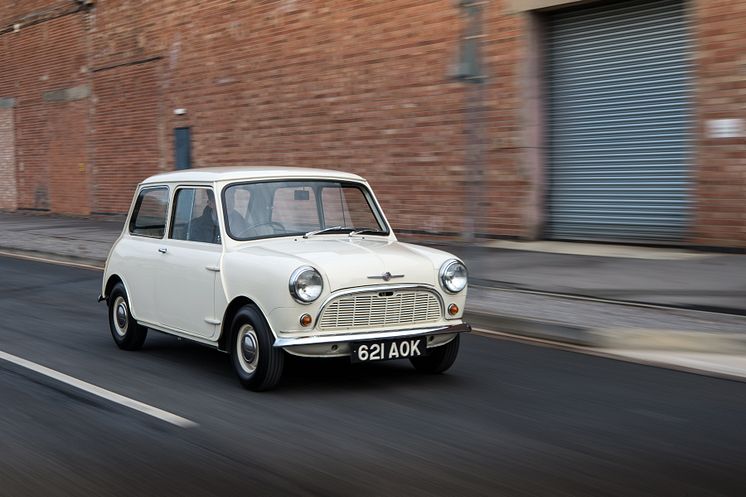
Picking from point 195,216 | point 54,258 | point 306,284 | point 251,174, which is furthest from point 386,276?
point 54,258

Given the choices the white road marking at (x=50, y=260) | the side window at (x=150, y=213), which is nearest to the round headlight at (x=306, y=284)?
the side window at (x=150, y=213)

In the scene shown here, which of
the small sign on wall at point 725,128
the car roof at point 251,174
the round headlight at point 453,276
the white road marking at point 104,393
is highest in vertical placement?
the small sign on wall at point 725,128

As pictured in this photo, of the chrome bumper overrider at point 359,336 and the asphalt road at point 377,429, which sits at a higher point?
the chrome bumper overrider at point 359,336

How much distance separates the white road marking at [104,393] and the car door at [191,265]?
826 mm

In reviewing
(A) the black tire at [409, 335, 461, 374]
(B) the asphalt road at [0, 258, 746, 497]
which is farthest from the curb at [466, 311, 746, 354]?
(A) the black tire at [409, 335, 461, 374]

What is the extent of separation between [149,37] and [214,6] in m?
3.29

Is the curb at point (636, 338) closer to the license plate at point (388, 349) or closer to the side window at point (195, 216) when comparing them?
the license plate at point (388, 349)

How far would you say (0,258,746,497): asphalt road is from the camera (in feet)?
14.6

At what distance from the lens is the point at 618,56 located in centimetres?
1534

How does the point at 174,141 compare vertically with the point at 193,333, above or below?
above

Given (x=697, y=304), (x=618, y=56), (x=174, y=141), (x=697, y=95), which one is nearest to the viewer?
(x=697, y=304)

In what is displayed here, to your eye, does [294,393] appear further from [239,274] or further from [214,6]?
[214,6]

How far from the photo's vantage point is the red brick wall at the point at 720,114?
520 inches

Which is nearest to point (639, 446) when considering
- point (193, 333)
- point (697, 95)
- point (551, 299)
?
point (193, 333)
